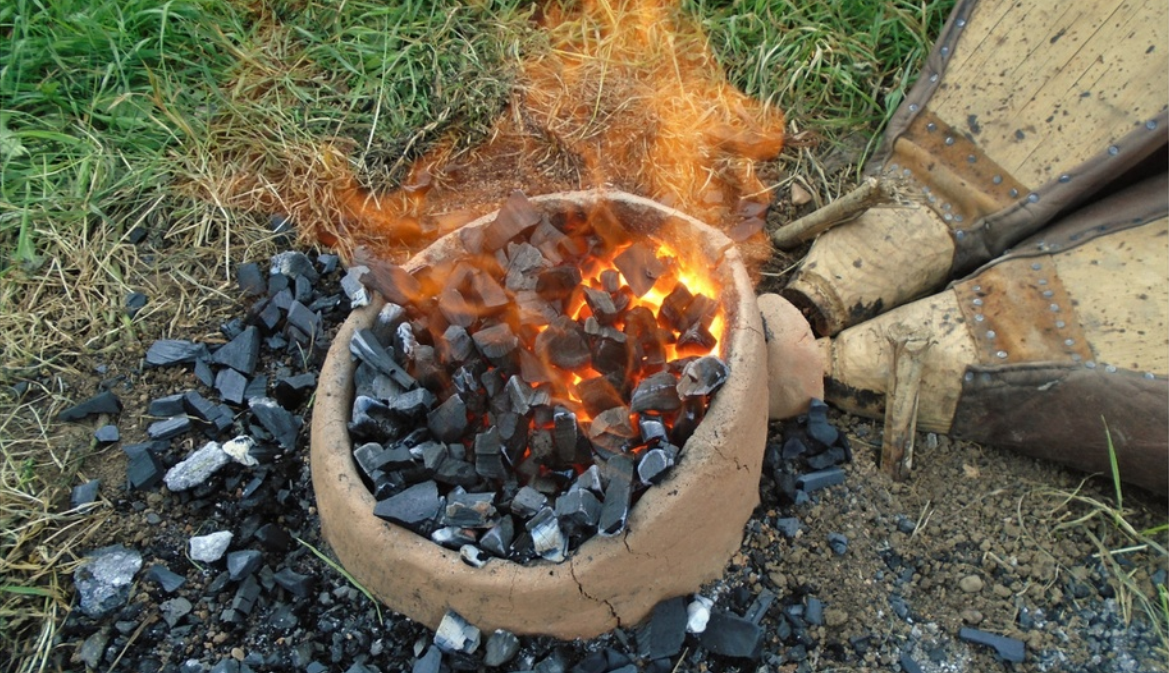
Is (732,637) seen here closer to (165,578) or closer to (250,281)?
(165,578)

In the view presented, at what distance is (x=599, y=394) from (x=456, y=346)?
42 cm

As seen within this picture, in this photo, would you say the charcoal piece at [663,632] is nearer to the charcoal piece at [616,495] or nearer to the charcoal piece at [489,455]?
the charcoal piece at [616,495]

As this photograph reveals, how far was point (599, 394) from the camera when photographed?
8.18 ft

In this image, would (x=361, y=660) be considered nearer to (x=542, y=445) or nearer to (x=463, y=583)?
(x=463, y=583)

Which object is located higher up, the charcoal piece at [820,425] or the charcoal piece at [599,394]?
the charcoal piece at [599,394]

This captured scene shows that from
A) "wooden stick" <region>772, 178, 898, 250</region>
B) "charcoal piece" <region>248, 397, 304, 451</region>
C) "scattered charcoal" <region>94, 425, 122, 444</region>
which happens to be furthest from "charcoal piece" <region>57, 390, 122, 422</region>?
"wooden stick" <region>772, 178, 898, 250</region>

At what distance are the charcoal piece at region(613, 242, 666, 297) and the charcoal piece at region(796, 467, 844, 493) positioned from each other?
816 millimetres

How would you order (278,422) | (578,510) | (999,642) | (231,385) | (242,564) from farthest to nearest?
(231,385) → (278,422) → (242,564) → (999,642) → (578,510)

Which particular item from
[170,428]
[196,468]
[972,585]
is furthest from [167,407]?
[972,585]

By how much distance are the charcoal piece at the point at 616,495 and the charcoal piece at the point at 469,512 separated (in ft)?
0.93

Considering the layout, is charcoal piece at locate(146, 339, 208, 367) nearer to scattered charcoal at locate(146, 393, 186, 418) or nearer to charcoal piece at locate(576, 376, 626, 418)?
scattered charcoal at locate(146, 393, 186, 418)

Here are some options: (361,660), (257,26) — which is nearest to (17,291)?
(257,26)

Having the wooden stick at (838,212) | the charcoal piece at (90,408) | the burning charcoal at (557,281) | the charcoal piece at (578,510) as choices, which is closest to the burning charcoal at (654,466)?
the charcoal piece at (578,510)

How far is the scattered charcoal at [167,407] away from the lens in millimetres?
3043
